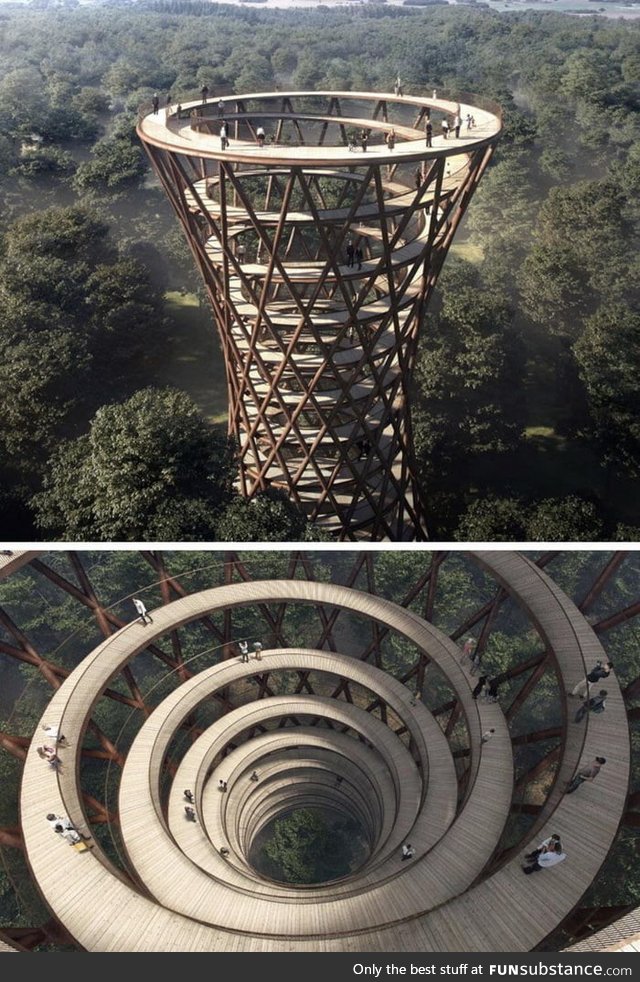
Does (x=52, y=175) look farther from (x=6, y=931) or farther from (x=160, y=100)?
(x=6, y=931)

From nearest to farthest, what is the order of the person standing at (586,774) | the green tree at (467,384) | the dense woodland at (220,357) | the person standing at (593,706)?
the person standing at (586,774)
the person standing at (593,706)
the dense woodland at (220,357)
the green tree at (467,384)

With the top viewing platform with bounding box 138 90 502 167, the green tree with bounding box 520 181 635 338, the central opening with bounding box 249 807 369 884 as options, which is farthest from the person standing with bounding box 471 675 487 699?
the green tree with bounding box 520 181 635 338

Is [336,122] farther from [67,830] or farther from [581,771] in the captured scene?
[67,830]

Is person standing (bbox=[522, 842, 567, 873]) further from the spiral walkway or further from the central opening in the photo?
the central opening

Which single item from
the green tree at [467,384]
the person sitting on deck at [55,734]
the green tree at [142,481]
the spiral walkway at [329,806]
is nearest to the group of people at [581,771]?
the spiral walkway at [329,806]

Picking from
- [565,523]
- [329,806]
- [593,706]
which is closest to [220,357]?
[565,523]

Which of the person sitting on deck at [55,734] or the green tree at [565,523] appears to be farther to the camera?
the green tree at [565,523]

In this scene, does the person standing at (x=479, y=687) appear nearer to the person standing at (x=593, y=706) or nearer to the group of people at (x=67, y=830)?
the person standing at (x=593, y=706)

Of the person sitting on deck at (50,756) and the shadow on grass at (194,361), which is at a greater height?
the shadow on grass at (194,361)
